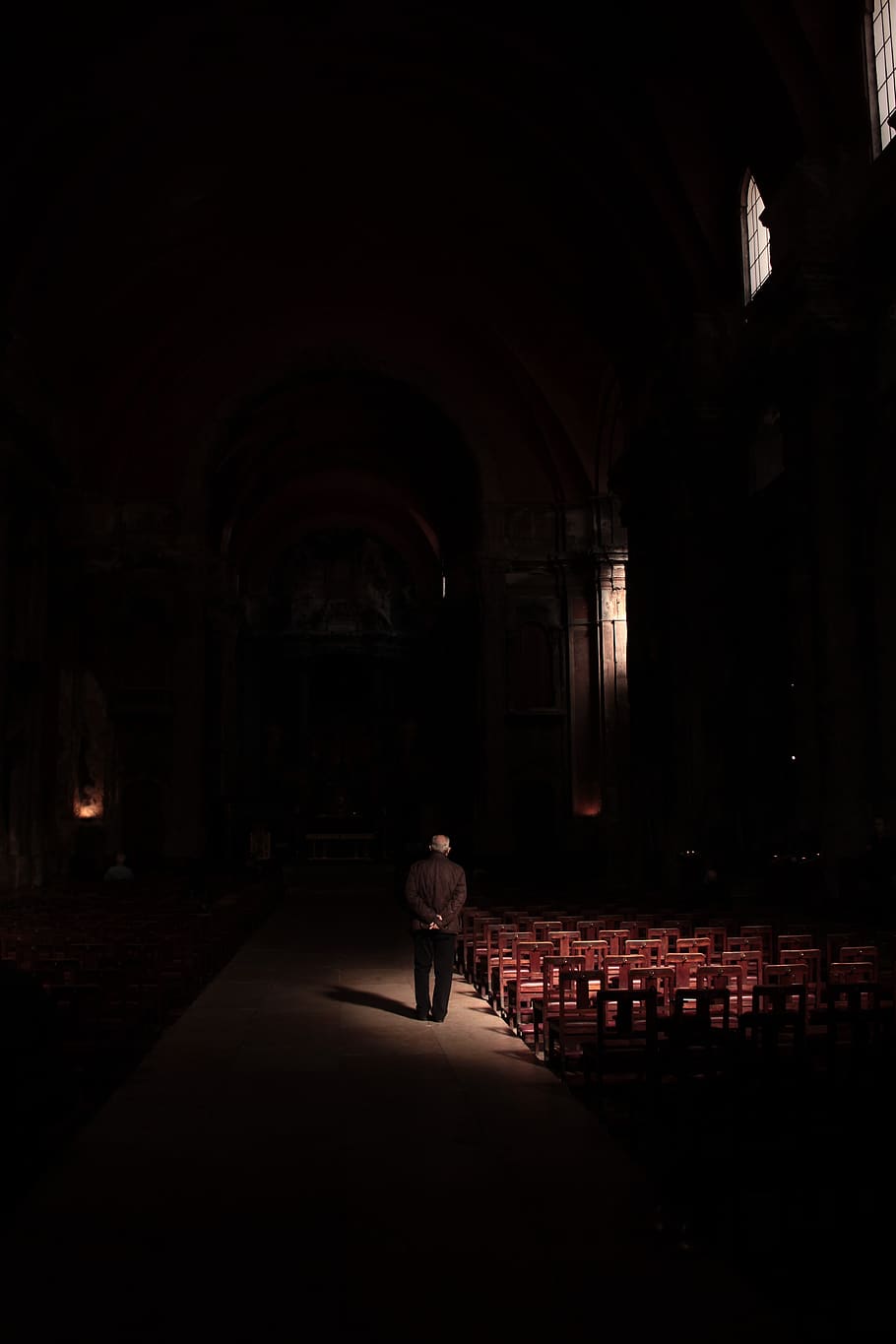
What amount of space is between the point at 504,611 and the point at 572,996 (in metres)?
28.1

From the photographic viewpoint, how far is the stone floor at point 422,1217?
428 cm

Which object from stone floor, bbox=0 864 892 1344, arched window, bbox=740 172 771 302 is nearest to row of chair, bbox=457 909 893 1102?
stone floor, bbox=0 864 892 1344

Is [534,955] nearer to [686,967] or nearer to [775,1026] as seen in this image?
[686,967]

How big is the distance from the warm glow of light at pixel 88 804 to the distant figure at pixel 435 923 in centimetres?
2539

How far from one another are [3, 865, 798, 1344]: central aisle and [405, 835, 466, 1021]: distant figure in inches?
54.2

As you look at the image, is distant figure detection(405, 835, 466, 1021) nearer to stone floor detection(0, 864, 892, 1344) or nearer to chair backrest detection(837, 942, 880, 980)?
stone floor detection(0, 864, 892, 1344)

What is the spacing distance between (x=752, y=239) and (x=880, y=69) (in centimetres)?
529

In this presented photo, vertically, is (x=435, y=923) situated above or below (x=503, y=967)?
above

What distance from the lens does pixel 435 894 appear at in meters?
11.2

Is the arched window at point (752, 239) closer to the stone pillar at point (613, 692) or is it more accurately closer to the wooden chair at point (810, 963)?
the stone pillar at point (613, 692)

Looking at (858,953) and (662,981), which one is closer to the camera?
(662,981)

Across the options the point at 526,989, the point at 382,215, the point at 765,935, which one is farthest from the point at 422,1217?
the point at 382,215

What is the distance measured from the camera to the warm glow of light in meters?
34.4

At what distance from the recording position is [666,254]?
2458 centimetres
